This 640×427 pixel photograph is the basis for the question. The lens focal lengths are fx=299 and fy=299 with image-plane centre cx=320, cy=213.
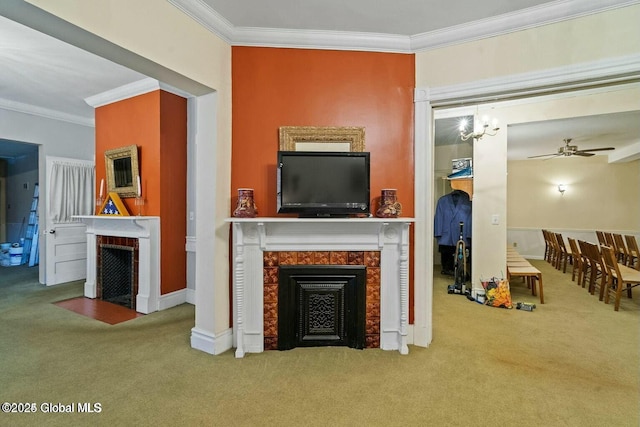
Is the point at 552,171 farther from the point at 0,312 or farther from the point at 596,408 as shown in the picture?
the point at 0,312

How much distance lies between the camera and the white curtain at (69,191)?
15.7 feet

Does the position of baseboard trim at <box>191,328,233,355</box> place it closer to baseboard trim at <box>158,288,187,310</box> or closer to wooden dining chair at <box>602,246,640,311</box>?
baseboard trim at <box>158,288,187,310</box>

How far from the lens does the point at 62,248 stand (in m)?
4.81

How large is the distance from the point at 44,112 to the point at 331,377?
591 centimetres

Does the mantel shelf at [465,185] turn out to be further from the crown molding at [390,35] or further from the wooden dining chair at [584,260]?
the crown molding at [390,35]

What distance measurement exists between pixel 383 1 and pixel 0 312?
206 inches

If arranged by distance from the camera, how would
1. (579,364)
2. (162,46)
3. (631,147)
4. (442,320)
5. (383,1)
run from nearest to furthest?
(162,46) < (383,1) < (579,364) < (442,320) < (631,147)

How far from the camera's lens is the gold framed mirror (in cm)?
389

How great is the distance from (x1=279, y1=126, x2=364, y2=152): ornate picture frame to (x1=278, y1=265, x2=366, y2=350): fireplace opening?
3.45 ft

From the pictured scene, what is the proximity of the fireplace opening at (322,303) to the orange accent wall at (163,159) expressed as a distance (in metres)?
2.05

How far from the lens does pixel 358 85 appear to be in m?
2.72

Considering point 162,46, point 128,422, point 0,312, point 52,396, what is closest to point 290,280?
point 128,422

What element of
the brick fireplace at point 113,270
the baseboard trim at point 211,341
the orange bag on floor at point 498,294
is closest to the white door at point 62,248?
the brick fireplace at point 113,270

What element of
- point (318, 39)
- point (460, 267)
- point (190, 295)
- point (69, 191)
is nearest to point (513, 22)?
point (318, 39)
